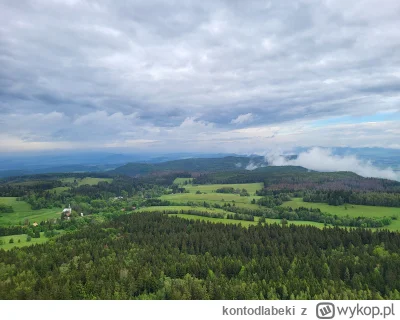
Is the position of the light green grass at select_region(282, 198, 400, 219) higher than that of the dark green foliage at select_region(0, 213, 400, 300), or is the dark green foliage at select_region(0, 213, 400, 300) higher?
the dark green foliage at select_region(0, 213, 400, 300)

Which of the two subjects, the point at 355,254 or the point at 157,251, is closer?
the point at 355,254

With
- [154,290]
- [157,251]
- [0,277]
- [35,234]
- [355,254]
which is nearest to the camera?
[154,290]

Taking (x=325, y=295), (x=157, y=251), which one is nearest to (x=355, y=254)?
(x=325, y=295)

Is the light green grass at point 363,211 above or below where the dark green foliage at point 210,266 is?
below

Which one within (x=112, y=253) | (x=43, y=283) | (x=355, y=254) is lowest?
(x=355, y=254)

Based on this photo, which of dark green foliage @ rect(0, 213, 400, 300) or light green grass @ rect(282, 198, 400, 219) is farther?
light green grass @ rect(282, 198, 400, 219)

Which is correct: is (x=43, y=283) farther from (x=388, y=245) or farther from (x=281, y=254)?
(x=388, y=245)

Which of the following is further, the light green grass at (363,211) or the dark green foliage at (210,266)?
the light green grass at (363,211)

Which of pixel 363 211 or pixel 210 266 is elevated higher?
pixel 210 266

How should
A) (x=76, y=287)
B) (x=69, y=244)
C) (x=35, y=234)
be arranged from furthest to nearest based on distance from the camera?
(x=35, y=234) → (x=69, y=244) → (x=76, y=287)

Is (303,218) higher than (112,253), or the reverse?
(112,253)

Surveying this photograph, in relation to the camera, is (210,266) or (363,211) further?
(363,211)
